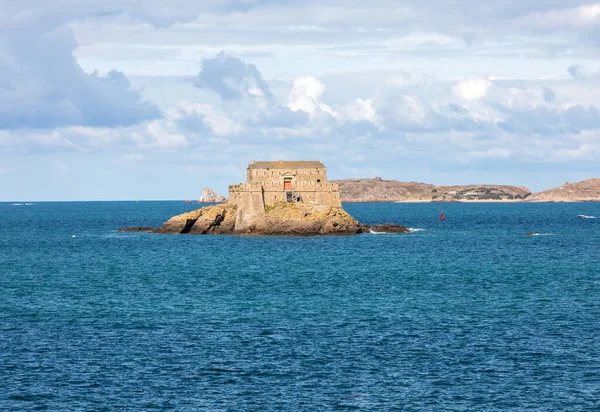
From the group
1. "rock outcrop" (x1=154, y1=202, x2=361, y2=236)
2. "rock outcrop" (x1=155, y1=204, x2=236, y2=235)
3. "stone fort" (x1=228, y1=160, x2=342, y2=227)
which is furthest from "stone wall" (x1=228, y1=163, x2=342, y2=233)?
"rock outcrop" (x1=155, y1=204, x2=236, y2=235)

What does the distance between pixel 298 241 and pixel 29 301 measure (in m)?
53.8

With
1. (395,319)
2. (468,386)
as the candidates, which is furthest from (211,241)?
Answer: (468,386)

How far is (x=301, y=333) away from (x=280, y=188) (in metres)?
70.5

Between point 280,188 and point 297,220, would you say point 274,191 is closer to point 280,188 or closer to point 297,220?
point 280,188

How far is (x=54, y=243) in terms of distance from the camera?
397 ft

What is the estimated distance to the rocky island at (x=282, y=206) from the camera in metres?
115

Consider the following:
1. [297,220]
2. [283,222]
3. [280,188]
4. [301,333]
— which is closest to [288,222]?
[283,222]

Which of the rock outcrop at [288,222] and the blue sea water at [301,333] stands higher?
the rock outcrop at [288,222]

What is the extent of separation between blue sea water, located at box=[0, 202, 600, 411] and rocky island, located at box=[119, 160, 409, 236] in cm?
2426

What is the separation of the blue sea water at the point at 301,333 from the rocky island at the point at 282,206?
24.3 metres

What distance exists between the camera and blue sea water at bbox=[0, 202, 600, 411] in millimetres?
35812

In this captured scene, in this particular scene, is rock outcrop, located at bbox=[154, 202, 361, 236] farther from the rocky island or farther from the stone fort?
the stone fort

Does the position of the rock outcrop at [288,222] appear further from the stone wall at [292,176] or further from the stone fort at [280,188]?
the stone wall at [292,176]

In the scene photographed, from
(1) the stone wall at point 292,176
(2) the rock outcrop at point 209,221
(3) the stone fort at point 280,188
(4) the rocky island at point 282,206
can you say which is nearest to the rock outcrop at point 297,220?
(4) the rocky island at point 282,206
